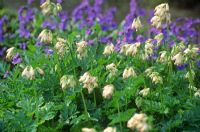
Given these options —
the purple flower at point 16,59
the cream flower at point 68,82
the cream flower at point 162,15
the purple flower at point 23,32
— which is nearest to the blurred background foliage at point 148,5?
the purple flower at point 23,32

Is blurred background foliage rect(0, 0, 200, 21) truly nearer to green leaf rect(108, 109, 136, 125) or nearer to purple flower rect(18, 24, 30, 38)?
purple flower rect(18, 24, 30, 38)

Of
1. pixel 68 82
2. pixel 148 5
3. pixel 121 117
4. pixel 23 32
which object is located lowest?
pixel 121 117

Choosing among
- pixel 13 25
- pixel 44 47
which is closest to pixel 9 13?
pixel 13 25

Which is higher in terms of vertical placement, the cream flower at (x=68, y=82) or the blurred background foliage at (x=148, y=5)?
the blurred background foliage at (x=148, y=5)

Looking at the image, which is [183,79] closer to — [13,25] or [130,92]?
[130,92]

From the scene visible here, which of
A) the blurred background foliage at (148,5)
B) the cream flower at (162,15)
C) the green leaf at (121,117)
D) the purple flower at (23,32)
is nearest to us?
the green leaf at (121,117)

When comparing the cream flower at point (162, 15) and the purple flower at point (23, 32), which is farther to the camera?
A: the purple flower at point (23, 32)

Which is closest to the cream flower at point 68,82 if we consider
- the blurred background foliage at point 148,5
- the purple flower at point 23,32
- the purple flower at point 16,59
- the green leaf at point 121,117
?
the green leaf at point 121,117

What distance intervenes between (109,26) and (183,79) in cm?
264

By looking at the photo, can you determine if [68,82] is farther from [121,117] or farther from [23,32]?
[23,32]

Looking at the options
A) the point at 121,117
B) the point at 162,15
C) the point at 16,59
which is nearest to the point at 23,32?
the point at 16,59

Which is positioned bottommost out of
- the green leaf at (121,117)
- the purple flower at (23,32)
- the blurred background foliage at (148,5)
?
the green leaf at (121,117)

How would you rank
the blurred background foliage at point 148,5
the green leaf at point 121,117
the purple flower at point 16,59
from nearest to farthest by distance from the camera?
1. the green leaf at point 121,117
2. the purple flower at point 16,59
3. the blurred background foliage at point 148,5

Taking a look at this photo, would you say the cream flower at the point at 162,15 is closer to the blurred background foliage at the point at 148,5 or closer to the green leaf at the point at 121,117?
the green leaf at the point at 121,117
